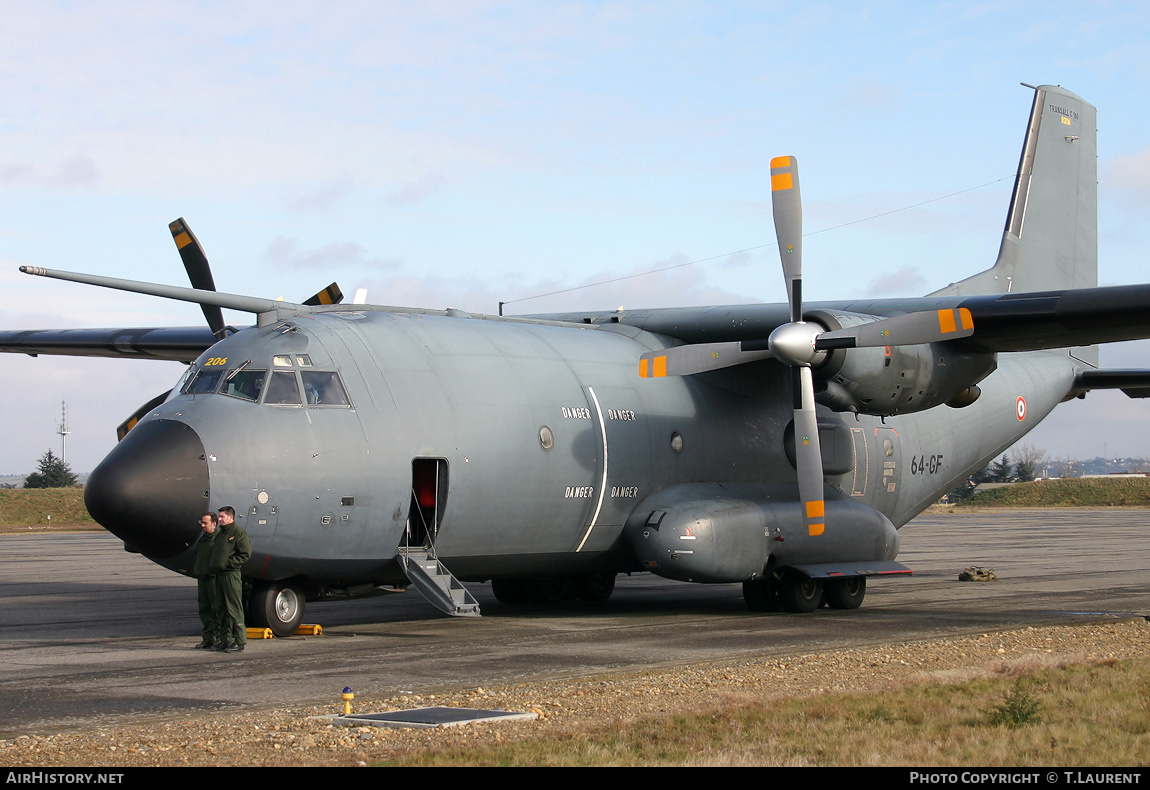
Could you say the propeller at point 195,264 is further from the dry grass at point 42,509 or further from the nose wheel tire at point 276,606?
the dry grass at point 42,509

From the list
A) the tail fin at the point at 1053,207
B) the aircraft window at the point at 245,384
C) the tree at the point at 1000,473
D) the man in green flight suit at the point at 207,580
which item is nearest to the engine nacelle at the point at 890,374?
the tail fin at the point at 1053,207

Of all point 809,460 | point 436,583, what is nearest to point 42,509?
point 436,583

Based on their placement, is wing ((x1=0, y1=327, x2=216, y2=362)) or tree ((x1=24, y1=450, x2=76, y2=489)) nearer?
wing ((x1=0, y1=327, x2=216, y2=362))

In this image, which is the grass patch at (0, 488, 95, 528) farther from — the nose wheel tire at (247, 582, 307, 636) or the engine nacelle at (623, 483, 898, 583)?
the nose wheel tire at (247, 582, 307, 636)

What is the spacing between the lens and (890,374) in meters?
15.7

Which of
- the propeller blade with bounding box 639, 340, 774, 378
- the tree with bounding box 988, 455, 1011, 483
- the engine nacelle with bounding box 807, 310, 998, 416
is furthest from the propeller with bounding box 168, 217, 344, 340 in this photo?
the tree with bounding box 988, 455, 1011, 483

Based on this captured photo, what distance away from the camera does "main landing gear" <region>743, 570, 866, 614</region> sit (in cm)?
1694

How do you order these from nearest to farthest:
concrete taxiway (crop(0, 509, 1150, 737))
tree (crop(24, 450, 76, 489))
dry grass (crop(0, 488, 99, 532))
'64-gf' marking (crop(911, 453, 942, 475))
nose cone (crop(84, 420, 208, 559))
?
concrete taxiway (crop(0, 509, 1150, 737)), nose cone (crop(84, 420, 208, 559)), '64-gf' marking (crop(911, 453, 942, 475)), dry grass (crop(0, 488, 99, 532)), tree (crop(24, 450, 76, 489))

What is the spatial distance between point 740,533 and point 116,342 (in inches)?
453

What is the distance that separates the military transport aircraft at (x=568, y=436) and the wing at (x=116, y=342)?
131mm

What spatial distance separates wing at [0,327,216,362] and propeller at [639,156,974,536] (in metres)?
A: 8.07

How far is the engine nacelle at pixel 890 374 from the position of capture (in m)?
15.5
